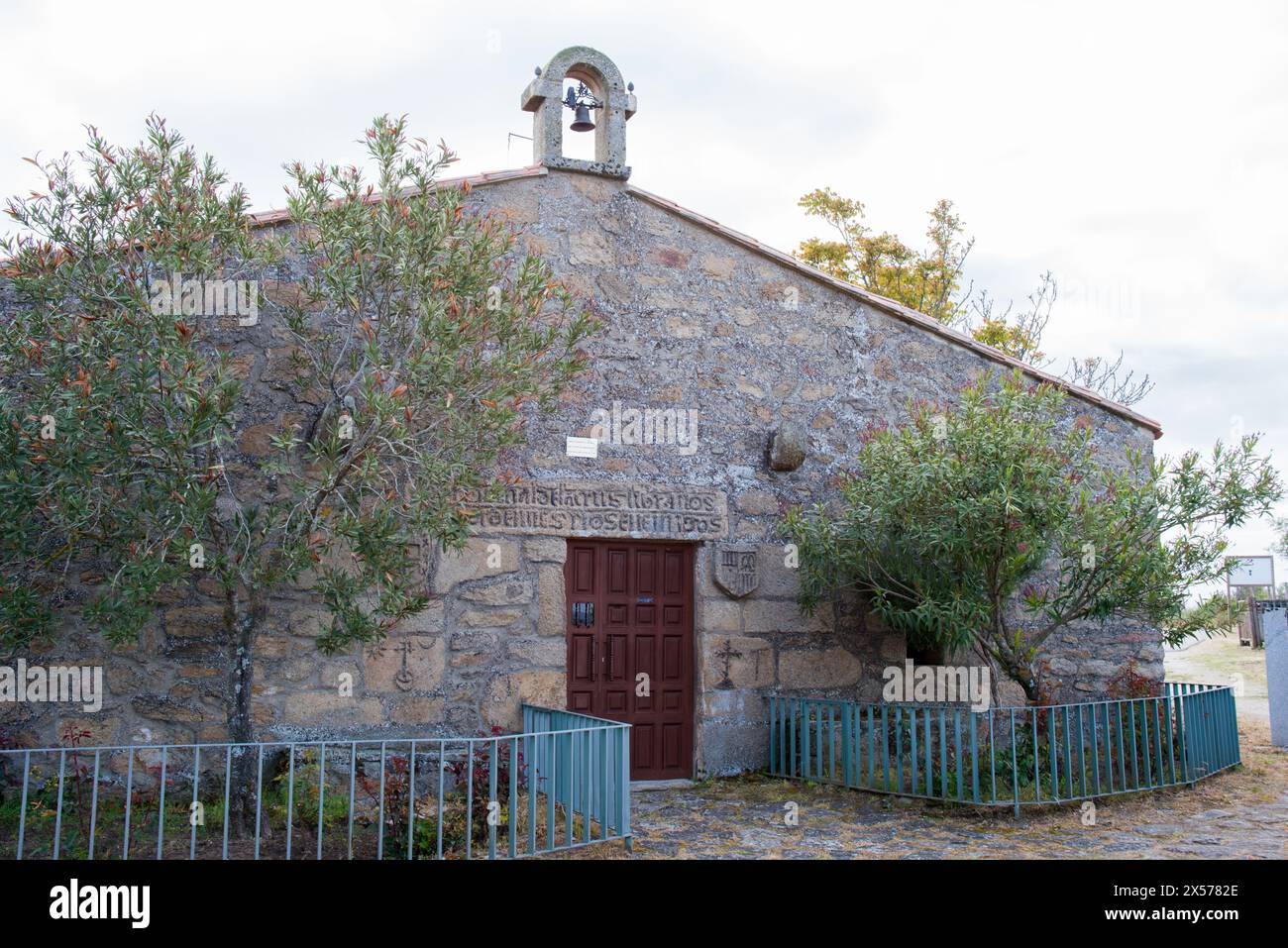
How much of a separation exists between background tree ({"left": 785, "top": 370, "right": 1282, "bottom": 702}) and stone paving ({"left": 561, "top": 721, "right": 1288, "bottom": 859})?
1140 millimetres

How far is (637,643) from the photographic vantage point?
332 inches

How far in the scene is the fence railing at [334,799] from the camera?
19.0 feet

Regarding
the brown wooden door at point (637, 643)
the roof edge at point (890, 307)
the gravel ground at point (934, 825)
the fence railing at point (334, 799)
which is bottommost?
the gravel ground at point (934, 825)

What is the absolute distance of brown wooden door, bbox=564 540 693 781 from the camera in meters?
8.26

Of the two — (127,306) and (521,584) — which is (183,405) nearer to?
(127,306)

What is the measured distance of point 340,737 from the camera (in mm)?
7340

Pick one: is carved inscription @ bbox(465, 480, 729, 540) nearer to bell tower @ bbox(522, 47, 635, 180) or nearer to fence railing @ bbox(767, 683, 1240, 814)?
fence railing @ bbox(767, 683, 1240, 814)

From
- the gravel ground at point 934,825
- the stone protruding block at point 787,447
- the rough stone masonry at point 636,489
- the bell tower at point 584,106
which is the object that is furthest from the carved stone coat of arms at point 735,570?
the bell tower at point 584,106

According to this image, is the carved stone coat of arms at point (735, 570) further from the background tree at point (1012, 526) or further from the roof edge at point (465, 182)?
the roof edge at point (465, 182)

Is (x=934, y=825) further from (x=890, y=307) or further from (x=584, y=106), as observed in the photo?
(x=584, y=106)

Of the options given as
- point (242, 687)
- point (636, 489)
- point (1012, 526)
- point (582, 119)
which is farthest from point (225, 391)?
point (1012, 526)

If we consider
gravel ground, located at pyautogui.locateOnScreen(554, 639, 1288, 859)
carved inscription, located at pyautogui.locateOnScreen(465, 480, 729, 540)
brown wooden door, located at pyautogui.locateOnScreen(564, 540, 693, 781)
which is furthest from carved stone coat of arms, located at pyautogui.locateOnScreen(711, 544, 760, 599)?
gravel ground, located at pyautogui.locateOnScreen(554, 639, 1288, 859)

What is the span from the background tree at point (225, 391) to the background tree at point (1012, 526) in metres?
2.48
